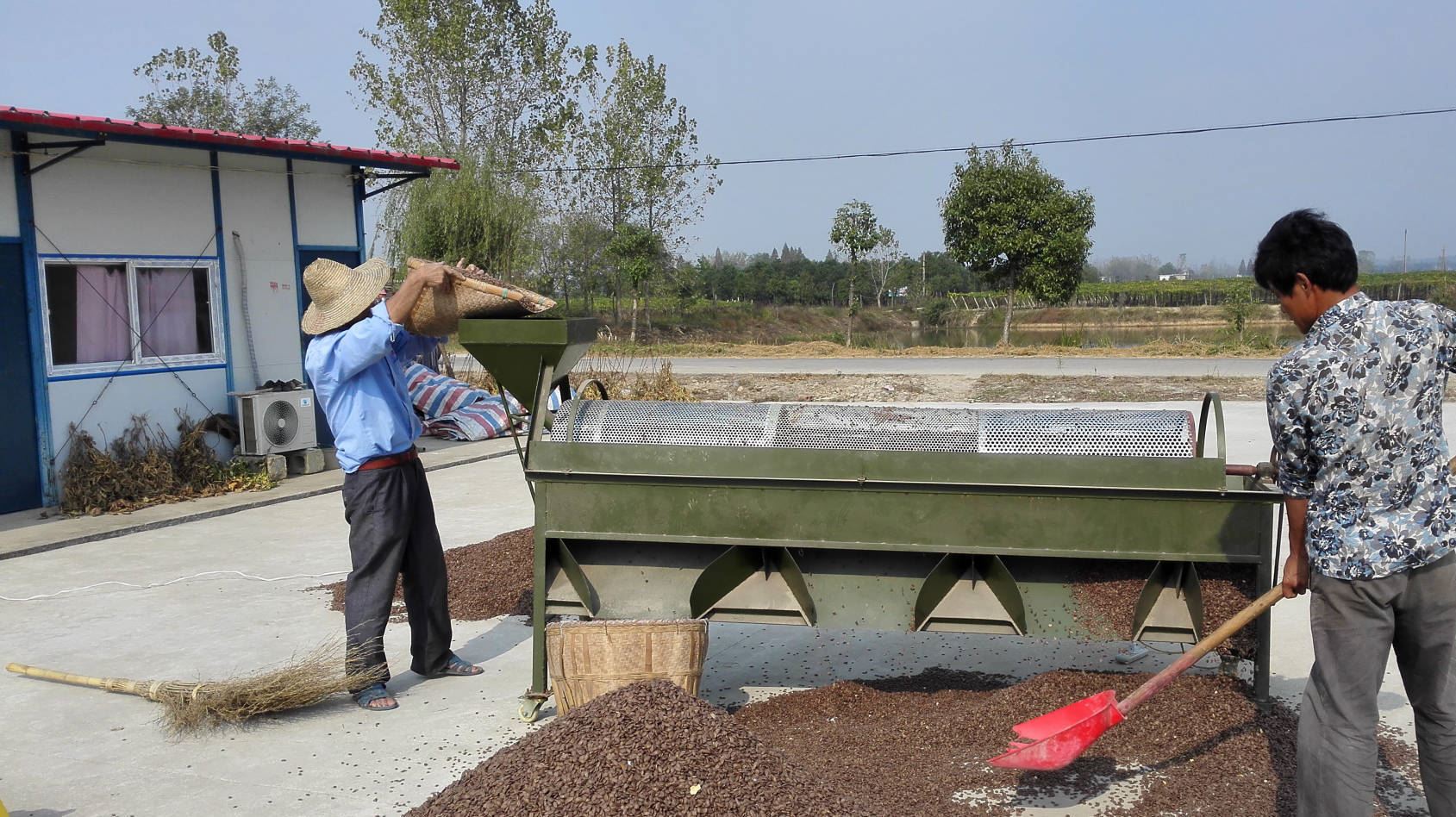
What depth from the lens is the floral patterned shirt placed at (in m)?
2.97

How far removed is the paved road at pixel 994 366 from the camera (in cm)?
2166

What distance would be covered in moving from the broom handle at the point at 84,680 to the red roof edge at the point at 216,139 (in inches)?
196

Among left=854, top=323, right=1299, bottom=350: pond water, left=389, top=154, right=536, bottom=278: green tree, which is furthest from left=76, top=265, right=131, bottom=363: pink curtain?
left=854, top=323, right=1299, bottom=350: pond water

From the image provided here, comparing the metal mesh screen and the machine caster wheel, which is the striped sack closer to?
the metal mesh screen

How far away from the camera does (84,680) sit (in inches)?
198

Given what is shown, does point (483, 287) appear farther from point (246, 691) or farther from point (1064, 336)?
point (1064, 336)

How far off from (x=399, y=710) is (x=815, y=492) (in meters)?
2.08

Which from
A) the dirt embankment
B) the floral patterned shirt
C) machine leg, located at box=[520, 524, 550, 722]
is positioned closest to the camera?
the floral patterned shirt

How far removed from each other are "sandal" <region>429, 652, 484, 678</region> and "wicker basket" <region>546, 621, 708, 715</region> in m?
1.17

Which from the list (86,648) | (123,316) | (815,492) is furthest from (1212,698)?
(123,316)

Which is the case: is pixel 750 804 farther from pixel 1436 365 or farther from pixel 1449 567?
pixel 1436 365

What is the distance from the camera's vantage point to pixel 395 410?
4.88 meters

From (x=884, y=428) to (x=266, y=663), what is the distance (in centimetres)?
324

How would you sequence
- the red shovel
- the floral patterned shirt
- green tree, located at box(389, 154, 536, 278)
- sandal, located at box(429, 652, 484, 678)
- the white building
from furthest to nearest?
green tree, located at box(389, 154, 536, 278), the white building, sandal, located at box(429, 652, 484, 678), the red shovel, the floral patterned shirt
